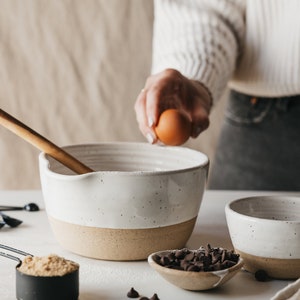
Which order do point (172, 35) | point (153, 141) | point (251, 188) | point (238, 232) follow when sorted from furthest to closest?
point (251, 188) < point (172, 35) < point (153, 141) < point (238, 232)

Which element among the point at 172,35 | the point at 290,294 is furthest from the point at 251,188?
the point at 290,294

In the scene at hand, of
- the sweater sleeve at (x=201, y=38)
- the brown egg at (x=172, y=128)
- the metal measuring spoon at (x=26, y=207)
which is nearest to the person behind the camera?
the brown egg at (x=172, y=128)

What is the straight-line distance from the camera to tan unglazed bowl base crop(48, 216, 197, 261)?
35.5 inches

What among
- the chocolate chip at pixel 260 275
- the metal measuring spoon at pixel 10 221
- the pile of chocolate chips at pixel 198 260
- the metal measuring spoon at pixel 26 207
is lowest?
the metal measuring spoon at pixel 26 207

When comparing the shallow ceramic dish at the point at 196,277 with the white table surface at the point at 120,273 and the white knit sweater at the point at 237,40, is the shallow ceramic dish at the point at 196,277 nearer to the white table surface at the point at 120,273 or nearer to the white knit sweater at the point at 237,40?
the white table surface at the point at 120,273

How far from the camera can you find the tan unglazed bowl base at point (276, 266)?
2.77ft

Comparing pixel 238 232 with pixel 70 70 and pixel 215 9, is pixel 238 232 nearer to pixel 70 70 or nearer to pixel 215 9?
pixel 215 9

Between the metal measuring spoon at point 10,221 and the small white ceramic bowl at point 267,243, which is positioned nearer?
the small white ceramic bowl at point 267,243

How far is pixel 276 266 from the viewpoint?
2.78 ft

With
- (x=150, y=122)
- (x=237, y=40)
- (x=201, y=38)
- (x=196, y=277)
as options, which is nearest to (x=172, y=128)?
(x=150, y=122)

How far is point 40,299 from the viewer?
755 millimetres

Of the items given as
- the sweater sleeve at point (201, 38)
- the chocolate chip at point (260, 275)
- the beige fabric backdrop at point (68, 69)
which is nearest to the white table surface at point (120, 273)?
the chocolate chip at point (260, 275)

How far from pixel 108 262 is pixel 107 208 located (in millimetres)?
74

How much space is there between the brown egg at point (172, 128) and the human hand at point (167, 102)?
2cm
